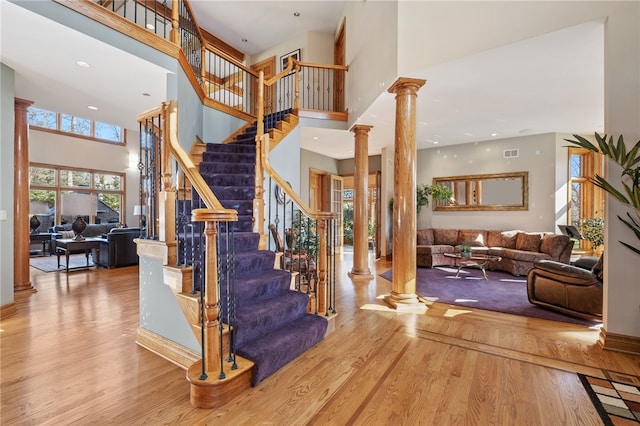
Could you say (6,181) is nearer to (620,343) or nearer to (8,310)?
(8,310)

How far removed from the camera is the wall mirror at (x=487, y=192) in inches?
250

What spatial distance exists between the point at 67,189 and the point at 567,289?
39.0 feet

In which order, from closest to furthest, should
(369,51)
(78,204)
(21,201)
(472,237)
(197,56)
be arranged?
(21,201), (369,51), (197,56), (78,204), (472,237)

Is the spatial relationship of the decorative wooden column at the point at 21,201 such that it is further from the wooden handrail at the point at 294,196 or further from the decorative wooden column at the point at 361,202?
the decorative wooden column at the point at 361,202

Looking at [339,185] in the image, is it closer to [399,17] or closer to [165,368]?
[399,17]

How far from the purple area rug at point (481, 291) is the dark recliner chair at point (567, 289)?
0.35ft

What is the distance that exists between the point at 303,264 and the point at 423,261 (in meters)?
3.14

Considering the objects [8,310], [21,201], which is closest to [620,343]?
[8,310]

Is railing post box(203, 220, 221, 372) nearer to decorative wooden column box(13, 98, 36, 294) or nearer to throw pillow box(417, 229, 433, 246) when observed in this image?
decorative wooden column box(13, 98, 36, 294)

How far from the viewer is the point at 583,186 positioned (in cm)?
634

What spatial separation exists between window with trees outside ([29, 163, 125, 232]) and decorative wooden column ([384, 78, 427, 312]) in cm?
846

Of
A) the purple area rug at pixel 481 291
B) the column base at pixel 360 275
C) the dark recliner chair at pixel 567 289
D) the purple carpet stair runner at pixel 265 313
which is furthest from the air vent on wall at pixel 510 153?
the purple carpet stair runner at pixel 265 313

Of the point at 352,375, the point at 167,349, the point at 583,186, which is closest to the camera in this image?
the point at 352,375

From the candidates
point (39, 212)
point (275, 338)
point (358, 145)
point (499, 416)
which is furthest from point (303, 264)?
point (39, 212)
